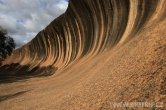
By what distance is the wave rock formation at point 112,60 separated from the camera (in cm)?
758

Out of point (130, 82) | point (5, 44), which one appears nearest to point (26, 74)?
point (5, 44)

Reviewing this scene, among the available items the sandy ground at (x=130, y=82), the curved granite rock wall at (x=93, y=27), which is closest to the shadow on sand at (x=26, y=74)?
the curved granite rock wall at (x=93, y=27)

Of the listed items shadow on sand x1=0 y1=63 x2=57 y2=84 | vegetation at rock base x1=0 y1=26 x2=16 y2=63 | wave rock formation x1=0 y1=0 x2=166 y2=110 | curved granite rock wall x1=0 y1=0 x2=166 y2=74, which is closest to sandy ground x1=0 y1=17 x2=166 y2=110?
wave rock formation x1=0 y1=0 x2=166 y2=110

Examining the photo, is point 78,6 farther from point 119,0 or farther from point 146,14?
point 146,14

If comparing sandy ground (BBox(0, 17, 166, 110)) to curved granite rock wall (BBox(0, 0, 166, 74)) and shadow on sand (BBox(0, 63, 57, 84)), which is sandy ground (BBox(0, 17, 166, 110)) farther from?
shadow on sand (BBox(0, 63, 57, 84))

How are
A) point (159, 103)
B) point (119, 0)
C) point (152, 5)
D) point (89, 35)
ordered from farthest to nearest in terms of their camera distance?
point (89, 35) < point (119, 0) < point (152, 5) < point (159, 103)

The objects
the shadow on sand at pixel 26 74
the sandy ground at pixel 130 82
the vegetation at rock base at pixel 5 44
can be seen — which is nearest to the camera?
the sandy ground at pixel 130 82

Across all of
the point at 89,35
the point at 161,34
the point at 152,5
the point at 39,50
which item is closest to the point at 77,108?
the point at 161,34

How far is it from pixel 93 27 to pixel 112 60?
608 inches

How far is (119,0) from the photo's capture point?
66.4 feet

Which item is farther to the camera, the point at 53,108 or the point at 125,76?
the point at 53,108

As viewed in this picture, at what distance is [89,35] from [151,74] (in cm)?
1934

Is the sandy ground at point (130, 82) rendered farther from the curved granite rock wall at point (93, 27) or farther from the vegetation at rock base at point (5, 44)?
the vegetation at rock base at point (5, 44)

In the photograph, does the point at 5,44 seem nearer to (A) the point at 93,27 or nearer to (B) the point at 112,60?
(A) the point at 93,27
